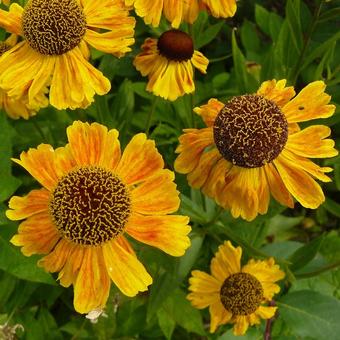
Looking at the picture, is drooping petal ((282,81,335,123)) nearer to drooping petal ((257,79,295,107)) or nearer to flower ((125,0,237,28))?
drooping petal ((257,79,295,107))

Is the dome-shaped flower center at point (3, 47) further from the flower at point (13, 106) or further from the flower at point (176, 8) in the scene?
the flower at point (176, 8)

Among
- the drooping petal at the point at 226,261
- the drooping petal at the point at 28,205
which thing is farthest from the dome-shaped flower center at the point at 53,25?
the drooping petal at the point at 226,261

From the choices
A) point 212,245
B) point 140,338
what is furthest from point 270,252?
point 140,338

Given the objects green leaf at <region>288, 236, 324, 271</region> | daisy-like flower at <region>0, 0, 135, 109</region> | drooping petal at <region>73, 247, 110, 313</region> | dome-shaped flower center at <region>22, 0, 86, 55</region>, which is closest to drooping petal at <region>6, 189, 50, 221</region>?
drooping petal at <region>73, 247, 110, 313</region>

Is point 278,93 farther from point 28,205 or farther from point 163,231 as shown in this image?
point 28,205

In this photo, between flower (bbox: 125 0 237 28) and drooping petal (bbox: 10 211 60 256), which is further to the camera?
flower (bbox: 125 0 237 28)

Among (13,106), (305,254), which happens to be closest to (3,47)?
(13,106)
